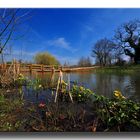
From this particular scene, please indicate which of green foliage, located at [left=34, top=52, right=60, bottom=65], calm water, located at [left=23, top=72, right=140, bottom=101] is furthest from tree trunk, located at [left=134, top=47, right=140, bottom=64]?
green foliage, located at [left=34, top=52, right=60, bottom=65]

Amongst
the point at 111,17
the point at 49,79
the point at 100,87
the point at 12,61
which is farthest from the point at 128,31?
the point at 12,61

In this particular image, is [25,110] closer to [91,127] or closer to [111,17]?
[91,127]

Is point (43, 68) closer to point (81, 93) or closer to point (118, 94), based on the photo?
point (81, 93)

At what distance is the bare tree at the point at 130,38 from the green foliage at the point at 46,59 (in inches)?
27.4

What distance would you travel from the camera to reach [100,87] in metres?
4.52

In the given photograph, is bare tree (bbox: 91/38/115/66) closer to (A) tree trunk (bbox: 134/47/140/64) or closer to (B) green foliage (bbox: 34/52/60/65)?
(A) tree trunk (bbox: 134/47/140/64)

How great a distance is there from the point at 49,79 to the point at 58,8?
0.82m

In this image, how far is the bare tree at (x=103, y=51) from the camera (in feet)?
14.5

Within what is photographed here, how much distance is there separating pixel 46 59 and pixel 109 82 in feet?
2.34

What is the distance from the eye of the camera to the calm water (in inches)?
175

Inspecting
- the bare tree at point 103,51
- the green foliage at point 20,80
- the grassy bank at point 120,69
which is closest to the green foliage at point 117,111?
Answer: the grassy bank at point 120,69

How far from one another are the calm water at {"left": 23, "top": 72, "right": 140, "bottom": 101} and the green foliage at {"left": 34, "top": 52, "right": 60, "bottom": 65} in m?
0.16

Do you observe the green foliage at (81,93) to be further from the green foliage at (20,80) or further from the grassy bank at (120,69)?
the green foliage at (20,80)

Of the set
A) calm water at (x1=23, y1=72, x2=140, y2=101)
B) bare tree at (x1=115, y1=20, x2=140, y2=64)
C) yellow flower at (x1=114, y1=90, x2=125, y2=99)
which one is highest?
bare tree at (x1=115, y1=20, x2=140, y2=64)
